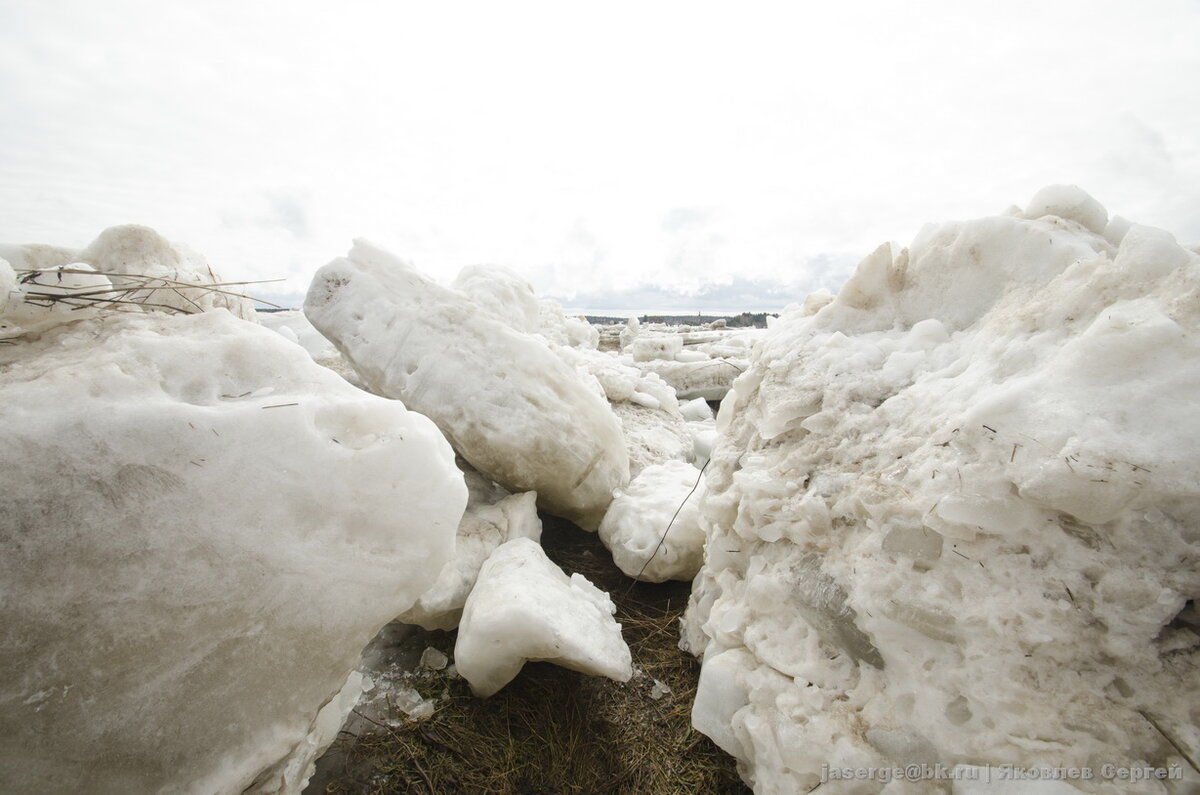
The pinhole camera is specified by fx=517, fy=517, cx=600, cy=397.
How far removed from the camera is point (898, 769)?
1212 mm

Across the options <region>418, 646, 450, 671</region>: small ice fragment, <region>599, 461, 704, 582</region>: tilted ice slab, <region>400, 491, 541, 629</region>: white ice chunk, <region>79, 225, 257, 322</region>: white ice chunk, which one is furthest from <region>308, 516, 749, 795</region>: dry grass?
<region>79, 225, 257, 322</region>: white ice chunk

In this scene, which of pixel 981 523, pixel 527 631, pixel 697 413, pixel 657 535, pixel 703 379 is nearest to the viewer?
pixel 981 523

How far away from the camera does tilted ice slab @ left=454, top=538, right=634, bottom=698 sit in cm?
176

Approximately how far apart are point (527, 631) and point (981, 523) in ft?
4.44

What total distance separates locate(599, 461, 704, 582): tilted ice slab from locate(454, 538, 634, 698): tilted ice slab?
1.65ft

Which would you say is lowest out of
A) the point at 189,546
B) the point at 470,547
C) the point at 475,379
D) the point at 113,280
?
the point at 470,547

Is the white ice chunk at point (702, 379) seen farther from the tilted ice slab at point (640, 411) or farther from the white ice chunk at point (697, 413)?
the tilted ice slab at point (640, 411)

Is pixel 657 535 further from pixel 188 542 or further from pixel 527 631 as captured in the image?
pixel 188 542

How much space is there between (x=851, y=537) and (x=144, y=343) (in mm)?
2050

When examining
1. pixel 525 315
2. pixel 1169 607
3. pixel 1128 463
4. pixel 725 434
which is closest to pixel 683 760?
pixel 725 434

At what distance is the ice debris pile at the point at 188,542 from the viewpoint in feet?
3.63

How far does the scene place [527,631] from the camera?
1.75m

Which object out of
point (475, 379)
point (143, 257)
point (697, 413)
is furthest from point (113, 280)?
point (697, 413)

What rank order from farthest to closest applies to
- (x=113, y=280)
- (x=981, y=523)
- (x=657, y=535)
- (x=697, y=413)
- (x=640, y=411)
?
(x=697, y=413) → (x=640, y=411) → (x=657, y=535) → (x=113, y=280) → (x=981, y=523)
